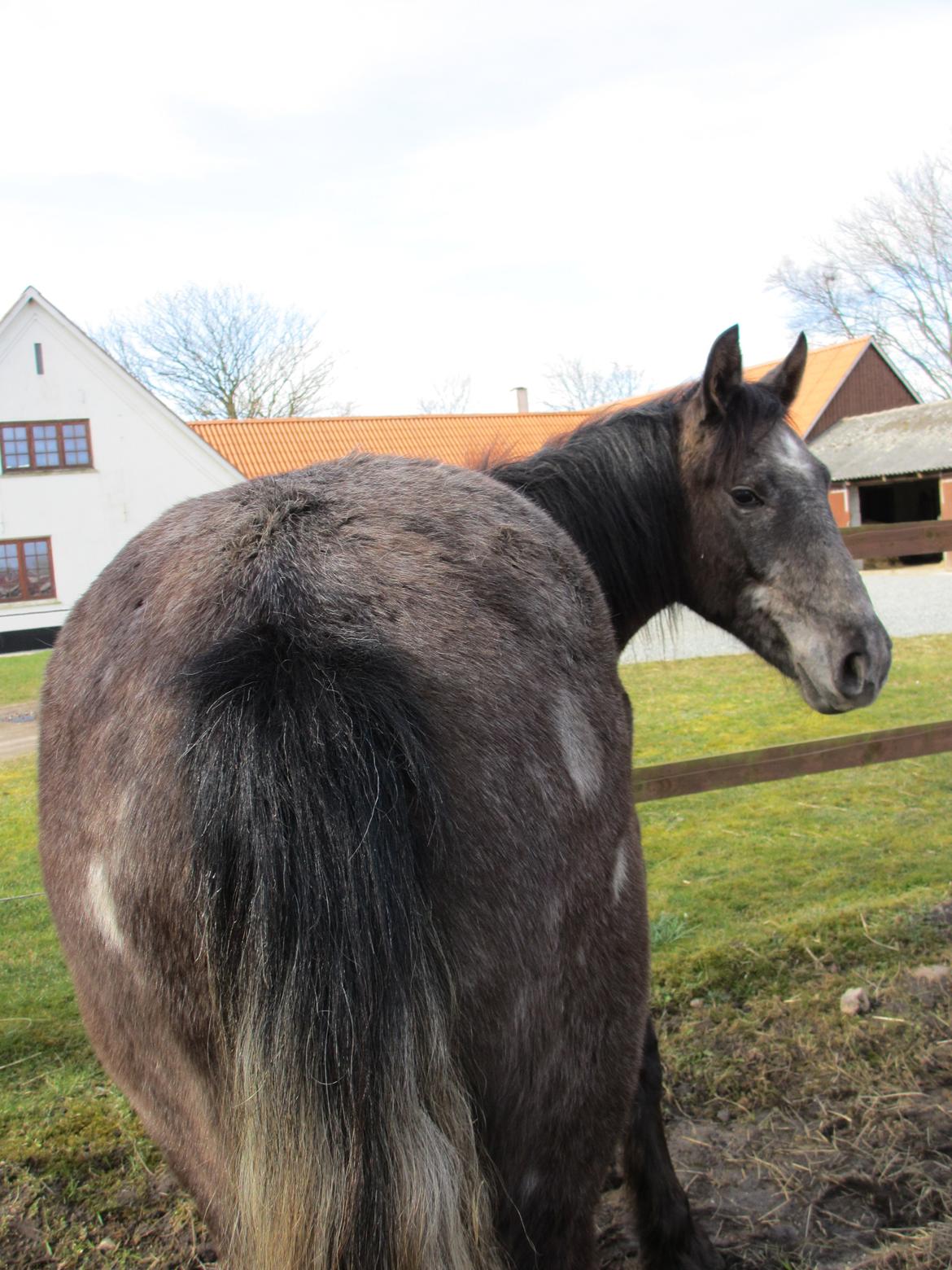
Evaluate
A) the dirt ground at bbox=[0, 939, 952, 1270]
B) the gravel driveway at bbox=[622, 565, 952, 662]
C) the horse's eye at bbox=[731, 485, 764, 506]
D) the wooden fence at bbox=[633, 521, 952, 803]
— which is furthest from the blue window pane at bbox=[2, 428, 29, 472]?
the horse's eye at bbox=[731, 485, 764, 506]

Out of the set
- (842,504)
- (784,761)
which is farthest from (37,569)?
(842,504)

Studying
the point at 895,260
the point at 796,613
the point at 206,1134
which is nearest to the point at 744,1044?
the point at 796,613

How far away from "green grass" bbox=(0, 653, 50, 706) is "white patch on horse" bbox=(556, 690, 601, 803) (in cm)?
890

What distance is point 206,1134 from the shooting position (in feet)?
4.00

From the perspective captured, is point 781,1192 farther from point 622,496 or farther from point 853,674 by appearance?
point 622,496

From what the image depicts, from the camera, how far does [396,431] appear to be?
89.8 feet

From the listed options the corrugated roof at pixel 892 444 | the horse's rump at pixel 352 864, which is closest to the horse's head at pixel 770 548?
the horse's rump at pixel 352 864

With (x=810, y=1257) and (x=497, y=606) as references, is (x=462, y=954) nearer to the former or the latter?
(x=497, y=606)

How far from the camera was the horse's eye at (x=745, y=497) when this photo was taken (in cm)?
263

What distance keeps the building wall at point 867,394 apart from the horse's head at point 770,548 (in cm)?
2974

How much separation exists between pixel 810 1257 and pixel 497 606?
2.15 metres

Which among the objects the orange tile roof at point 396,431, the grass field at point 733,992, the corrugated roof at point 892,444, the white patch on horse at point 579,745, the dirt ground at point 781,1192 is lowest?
the dirt ground at point 781,1192

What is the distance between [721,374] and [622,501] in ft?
1.59

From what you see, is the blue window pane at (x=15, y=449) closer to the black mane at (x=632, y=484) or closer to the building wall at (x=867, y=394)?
the black mane at (x=632, y=484)
